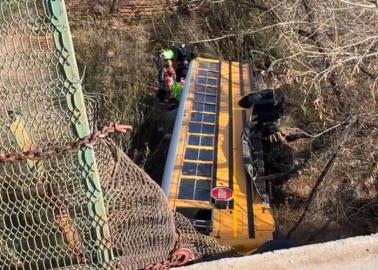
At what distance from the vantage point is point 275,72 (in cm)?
877

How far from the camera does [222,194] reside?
19.3 ft

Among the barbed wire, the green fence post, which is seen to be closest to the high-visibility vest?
the green fence post

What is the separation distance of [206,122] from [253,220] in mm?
1942

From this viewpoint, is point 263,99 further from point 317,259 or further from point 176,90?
point 317,259

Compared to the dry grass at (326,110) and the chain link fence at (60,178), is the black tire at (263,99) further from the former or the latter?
the chain link fence at (60,178)

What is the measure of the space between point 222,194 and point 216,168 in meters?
0.53

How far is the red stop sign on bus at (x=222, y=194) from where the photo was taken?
19.1ft

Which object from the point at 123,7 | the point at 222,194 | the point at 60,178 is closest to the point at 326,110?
the point at 222,194

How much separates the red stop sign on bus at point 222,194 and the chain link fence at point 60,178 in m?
1.76

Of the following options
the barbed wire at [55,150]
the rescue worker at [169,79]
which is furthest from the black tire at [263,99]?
the barbed wire at [55,150]

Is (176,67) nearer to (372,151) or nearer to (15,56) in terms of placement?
(372,151)

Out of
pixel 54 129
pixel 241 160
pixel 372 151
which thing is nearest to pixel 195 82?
pixel 241 160

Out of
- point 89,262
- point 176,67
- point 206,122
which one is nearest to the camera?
point 89,262

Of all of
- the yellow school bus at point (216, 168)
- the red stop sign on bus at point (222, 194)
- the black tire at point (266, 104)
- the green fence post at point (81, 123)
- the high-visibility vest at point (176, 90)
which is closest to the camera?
the green fence post at point (81, 123)
